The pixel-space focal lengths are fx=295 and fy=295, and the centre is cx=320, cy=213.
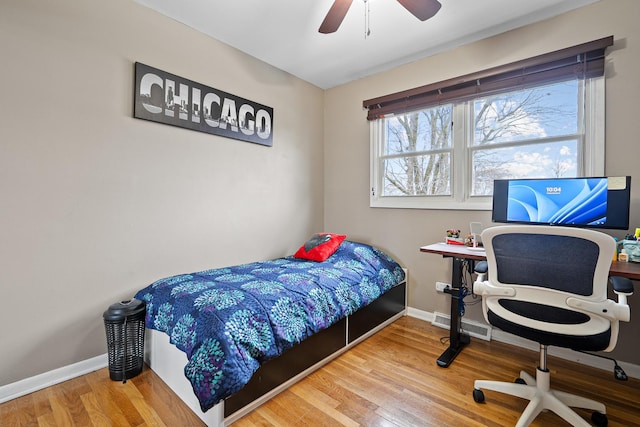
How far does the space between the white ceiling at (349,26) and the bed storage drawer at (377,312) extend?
234 centimetres

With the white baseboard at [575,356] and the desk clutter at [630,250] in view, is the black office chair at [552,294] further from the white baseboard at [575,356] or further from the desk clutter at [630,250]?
the white baseboard at [575,356]

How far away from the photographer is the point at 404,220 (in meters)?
3.13

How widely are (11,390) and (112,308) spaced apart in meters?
0.66

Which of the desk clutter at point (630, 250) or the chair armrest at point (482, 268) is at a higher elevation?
the desk clutter at point (630, 250)

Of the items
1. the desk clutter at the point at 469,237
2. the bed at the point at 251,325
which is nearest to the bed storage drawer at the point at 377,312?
the bed at the point at 251,325

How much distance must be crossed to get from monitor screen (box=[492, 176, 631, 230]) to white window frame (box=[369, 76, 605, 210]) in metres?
0.27

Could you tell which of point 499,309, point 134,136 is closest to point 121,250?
point 134,136

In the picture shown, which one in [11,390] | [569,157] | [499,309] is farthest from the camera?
[569,157]

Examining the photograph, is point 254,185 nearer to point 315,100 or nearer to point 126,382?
point 315,100

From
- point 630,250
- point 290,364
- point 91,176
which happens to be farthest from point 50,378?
point 630,250

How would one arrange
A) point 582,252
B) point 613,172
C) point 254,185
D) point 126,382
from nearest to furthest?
point 582,252
point 126,382
point 613,172
point 254,185

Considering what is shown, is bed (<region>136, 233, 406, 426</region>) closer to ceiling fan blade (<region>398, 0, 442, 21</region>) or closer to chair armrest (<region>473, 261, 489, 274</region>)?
chair armrest (<region>473, 261, 489, 274</region>)

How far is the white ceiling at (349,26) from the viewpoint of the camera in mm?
2217

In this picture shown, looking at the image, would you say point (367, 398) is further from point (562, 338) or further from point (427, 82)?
point (427, 82)
